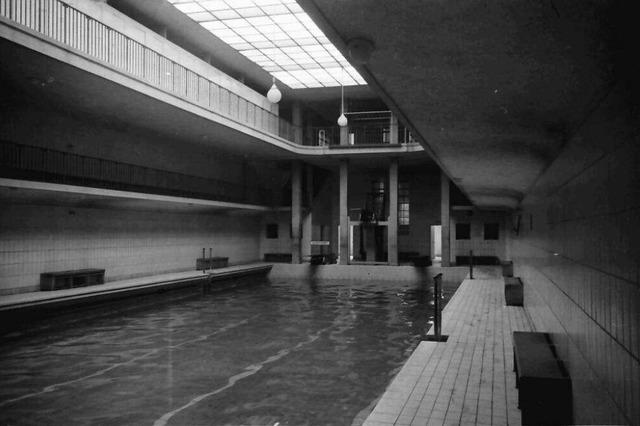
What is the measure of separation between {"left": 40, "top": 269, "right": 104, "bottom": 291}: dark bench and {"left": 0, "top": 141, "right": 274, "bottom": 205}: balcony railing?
3.20m

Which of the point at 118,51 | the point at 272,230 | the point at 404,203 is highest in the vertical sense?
the point at 118,51

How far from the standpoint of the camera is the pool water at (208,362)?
7023 mm

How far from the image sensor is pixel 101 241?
750 inches

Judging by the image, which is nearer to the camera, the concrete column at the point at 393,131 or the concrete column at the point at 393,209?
the concrete column at the point at 393,131

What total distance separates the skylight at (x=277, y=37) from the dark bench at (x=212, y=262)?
1043 cm

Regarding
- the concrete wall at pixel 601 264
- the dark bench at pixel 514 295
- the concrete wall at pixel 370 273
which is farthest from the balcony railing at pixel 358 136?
the concrete wall at pixel 601 264

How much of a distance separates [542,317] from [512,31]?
7.14 m

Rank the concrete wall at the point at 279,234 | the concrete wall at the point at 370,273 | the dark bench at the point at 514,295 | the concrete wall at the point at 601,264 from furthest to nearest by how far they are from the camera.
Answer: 1. the concrete wall at the point at 279,234
2. the concrete wall at the point at 370,273
3. the dark bench at the point at 514,295
4. the concrete wall at the point at 601,264

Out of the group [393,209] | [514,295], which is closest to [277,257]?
[393,209]

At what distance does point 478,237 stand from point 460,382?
25.5 meters

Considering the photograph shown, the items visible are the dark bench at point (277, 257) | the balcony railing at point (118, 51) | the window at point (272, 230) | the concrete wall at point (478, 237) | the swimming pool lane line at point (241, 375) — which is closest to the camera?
the swimming pool lane line at point (241, 375)

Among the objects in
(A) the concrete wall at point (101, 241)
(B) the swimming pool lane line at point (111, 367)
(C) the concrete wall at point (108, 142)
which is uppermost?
(C) the concrete wall at point (108, 142)

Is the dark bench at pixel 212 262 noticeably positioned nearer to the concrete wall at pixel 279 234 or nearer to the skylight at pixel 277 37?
the concrete wall at pixel 279 234

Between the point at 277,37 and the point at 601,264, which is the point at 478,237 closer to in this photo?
the point at 277,37
